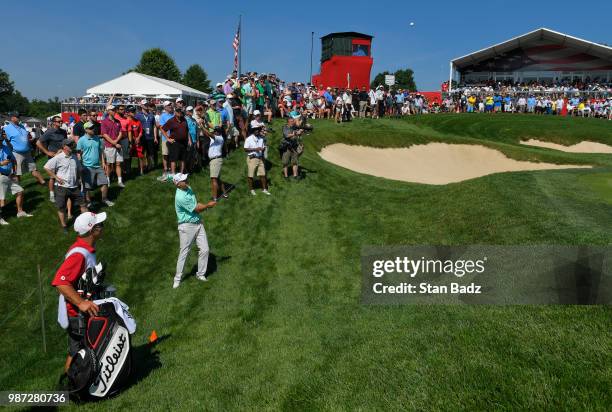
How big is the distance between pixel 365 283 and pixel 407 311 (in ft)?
6.29

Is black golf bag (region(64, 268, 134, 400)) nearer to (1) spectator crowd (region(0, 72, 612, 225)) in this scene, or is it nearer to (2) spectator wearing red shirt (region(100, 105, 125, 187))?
(1) spectator crowd (region(0, 72, 612, 225))

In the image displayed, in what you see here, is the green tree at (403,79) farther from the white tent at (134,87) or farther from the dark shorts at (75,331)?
the dark shorts at (75,331)

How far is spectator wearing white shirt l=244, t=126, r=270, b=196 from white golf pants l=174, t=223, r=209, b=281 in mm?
5395

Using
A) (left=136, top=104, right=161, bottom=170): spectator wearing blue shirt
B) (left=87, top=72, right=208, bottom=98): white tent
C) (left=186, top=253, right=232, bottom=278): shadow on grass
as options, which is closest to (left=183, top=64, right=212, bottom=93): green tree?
(left=87, top=72, right=208, bottom=98): white tent

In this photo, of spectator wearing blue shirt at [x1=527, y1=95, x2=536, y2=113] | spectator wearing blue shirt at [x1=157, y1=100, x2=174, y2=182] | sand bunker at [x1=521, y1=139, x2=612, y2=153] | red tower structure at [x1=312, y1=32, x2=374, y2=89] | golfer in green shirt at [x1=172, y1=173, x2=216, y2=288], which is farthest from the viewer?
red tower structure at [x1=312, y1=32, x2=374, y2=89]

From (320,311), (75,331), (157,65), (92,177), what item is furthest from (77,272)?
(157,65)

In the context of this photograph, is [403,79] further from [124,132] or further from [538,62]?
[124,132]

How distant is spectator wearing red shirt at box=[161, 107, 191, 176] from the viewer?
47.9 feet

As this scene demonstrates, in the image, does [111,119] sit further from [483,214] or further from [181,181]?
[483,214]

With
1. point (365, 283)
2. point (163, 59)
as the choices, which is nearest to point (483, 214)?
point (365, 283)

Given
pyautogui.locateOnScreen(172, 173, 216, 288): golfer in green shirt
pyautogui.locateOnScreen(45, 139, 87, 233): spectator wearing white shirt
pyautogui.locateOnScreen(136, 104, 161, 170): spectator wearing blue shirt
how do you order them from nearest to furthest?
pyautogui.locateOnScreen(172, 173, 216, 288): golfer in green shirt < pyautogui.locateOnScreen(45, 139, 87, 233): spectator wearing white shirt < pyautogui.locateOnScreen(136, 104, 161, 170): spectator wearing blue shirt

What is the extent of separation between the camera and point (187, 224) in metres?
10.5

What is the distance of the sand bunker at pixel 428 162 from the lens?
2303 centimetres

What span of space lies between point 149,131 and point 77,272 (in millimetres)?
11077
